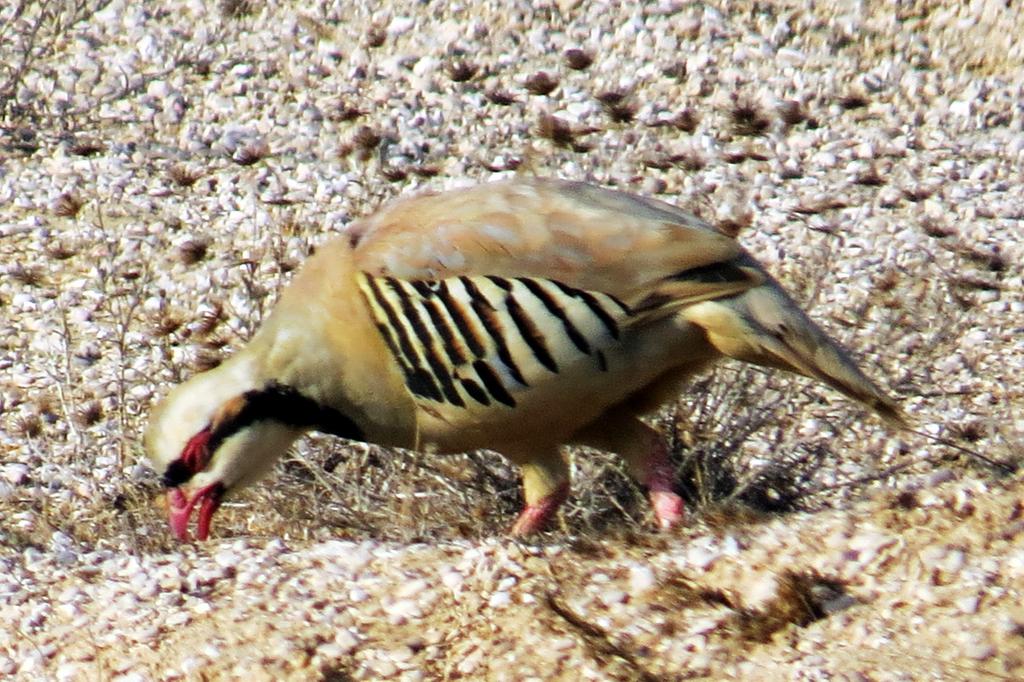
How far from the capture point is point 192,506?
4000 millimetres

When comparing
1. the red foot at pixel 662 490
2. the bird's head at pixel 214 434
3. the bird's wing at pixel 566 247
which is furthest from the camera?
the red foot at pixel 662 490

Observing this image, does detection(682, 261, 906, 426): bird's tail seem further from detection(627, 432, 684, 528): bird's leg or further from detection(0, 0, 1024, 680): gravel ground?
detection(627, 432, 684, 528): bird's leg

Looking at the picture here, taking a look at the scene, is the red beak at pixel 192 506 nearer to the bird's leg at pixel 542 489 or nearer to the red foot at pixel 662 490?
the bird's leg at pixel 542 489

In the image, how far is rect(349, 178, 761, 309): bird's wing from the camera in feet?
12.2

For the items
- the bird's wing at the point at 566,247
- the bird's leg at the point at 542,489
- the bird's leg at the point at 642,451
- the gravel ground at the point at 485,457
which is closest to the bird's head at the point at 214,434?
the gravel ground at the point at 485,457

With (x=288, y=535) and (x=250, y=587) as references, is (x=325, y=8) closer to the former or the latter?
(x=288, y=535)

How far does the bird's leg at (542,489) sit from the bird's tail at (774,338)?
0.54 meters

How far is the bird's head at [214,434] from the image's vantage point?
395cm

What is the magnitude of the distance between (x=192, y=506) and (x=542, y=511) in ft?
2.62

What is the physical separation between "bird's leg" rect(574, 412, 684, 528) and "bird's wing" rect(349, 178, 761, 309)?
437 mm

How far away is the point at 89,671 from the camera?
3.44 m

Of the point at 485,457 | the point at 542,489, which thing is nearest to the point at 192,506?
the point at 542,489

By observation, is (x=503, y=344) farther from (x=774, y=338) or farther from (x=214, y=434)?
(x=214, y=434)

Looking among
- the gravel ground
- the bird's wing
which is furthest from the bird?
the gravel ground
